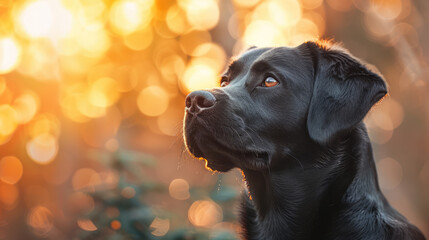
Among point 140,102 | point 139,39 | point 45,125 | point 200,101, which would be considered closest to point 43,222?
point 200,101

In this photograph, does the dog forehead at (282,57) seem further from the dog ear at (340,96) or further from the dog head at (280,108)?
the dog ear at (340,96)

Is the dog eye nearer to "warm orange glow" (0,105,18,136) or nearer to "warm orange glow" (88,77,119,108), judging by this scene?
"warm orange glow" (0,105,18,136)

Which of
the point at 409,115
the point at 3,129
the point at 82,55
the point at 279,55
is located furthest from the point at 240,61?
the point at 82,55

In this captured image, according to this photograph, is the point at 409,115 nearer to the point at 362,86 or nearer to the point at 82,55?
the point at 82,55

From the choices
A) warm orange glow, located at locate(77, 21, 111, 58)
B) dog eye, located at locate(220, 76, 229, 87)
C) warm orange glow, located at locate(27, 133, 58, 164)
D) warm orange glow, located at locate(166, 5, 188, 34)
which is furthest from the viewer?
warm orange glow, located at locate(77, 21, 111, 58)

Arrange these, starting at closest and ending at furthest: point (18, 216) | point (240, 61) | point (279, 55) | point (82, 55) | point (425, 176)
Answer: point (279, 55) → point (240, 61) → point (18, 216) → point (425, 176) → point (82, 55)

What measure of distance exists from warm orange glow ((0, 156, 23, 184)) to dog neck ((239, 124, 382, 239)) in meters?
9.10

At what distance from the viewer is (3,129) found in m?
15.6

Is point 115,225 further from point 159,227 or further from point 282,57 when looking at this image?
point 282,57

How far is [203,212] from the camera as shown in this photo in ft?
19.0

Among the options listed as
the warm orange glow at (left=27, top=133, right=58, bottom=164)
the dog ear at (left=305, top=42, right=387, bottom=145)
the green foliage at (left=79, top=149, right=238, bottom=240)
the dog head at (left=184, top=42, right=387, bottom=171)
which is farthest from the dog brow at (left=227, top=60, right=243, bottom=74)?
the warm orange glow at (left=27, top=133, right=58, bottom=164)

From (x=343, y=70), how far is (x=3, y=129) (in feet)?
46.0

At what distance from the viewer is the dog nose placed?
11.6 ft

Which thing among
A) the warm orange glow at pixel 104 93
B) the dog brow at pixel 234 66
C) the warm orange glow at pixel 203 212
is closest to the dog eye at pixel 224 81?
the dog brow at pixel 234 66
